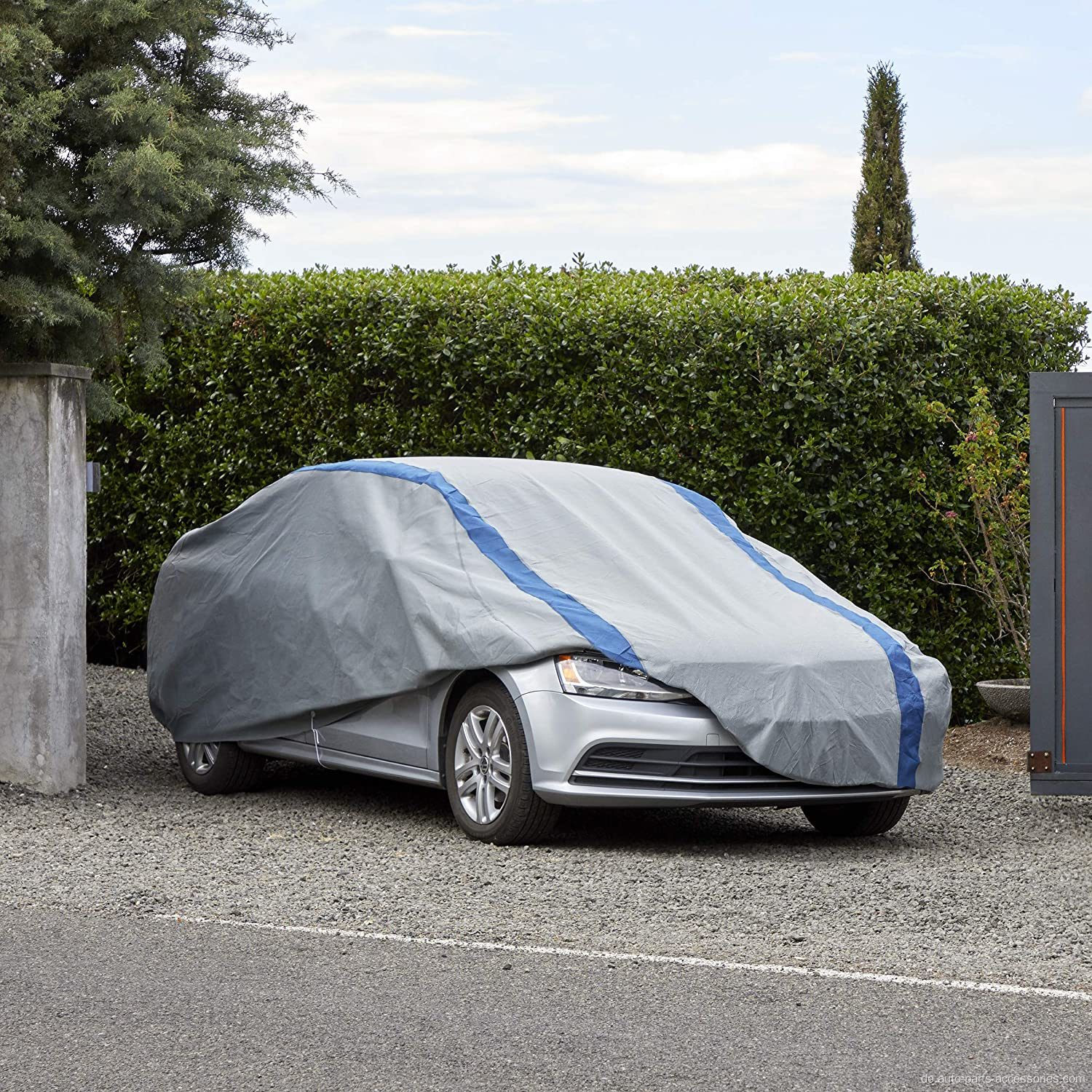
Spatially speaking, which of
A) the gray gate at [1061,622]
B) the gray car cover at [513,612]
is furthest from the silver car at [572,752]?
the gray gate at [1061,622]

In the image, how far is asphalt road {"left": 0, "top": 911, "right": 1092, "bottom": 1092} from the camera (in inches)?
167

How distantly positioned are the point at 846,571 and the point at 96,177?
19.4 ft

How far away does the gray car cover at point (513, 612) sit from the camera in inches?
280

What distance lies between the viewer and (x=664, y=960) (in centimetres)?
542

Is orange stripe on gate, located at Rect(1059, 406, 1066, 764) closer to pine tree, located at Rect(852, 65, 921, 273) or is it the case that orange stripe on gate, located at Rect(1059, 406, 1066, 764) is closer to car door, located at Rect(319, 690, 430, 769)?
car door, located at Rect(319, 690, 430, 769)

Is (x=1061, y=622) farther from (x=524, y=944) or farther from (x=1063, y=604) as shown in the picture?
(x=524, y=944)

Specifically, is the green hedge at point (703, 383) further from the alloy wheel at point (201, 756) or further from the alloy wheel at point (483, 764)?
the alloy wheel at point (483, 764)

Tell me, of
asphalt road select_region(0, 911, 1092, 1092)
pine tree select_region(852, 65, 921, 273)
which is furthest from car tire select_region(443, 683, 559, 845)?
pine tree select_region(852, 65, 921, 273)

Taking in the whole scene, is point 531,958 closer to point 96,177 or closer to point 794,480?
point 96,177

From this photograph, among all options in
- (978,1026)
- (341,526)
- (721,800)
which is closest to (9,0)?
(341,526)

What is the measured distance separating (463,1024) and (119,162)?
18.2 ft

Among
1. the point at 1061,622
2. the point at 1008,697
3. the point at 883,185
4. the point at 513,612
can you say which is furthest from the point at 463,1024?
the point at 883,185

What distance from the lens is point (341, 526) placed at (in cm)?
827

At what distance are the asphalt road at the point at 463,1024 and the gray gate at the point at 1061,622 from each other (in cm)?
334
